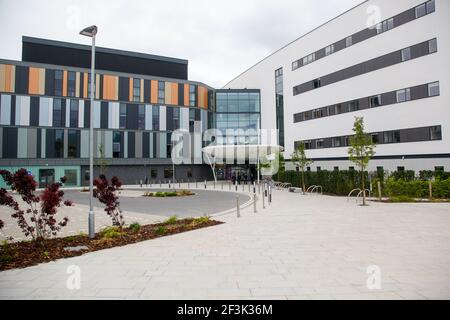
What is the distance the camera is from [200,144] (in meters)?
54.2

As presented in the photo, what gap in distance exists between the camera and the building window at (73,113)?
4499 cm

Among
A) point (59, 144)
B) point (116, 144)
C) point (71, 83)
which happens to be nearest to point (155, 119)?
point (116, 144)

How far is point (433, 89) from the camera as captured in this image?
26.0 meters

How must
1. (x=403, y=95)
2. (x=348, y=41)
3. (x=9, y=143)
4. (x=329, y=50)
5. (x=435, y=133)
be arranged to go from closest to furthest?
(x=435, y=133)
(x=403, y=95)
(x=348, y=41)
(x=329, y=50)
(x=9, y=143)

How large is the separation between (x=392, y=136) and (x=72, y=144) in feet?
144

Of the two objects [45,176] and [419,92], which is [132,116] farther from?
[419,92]

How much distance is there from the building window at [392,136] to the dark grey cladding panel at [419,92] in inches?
143

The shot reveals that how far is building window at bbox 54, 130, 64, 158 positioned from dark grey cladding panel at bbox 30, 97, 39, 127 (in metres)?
3.02

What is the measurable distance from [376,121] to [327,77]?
9.36 m

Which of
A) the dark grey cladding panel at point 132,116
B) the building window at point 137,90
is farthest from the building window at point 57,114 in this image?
the building window at point 137,90

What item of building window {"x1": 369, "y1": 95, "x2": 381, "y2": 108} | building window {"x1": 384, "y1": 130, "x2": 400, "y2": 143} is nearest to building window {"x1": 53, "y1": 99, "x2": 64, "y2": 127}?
building window {"x1": 369, "y1": 95, "x2": 381, "y2": 108}

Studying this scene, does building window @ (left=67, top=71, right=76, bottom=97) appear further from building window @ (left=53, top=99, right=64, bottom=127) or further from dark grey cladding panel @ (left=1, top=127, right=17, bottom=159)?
dark grey cladding panel @ (left=1, top=127, right=17, bottom=159)
